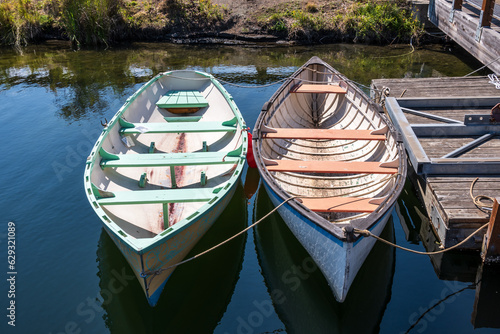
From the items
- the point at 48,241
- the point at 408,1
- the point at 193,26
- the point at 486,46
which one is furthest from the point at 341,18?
the point at 48,241

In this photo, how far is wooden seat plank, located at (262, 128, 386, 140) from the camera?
927cm

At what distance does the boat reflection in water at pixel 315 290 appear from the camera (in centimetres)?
699

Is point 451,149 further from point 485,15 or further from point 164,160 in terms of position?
point 485,15

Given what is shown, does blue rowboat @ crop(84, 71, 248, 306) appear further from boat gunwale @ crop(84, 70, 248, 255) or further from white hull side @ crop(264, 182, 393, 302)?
white hull side @ crop(264, 182, 393, 302)

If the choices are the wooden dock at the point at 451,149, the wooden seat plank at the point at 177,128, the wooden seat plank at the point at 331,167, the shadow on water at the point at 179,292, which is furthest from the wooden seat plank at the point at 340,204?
the wooden seat plank at the point at 177,128

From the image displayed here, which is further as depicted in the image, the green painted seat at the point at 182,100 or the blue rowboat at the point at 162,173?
the green painted seat at the point at 182,100

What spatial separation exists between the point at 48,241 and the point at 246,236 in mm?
3962

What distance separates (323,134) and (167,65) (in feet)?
40.2

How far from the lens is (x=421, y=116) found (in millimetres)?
11148

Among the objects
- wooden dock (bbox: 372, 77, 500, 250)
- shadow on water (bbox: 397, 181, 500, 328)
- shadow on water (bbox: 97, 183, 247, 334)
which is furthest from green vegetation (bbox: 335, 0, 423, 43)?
shadow on water (bbox: 97, 183, 247, 334)

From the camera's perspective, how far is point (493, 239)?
730cm

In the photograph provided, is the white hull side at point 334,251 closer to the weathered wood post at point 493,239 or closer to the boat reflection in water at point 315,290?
the boat reflection in water at point 315,290

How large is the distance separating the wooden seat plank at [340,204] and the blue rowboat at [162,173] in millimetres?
1516

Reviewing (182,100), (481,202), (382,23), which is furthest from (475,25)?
(182,100)
